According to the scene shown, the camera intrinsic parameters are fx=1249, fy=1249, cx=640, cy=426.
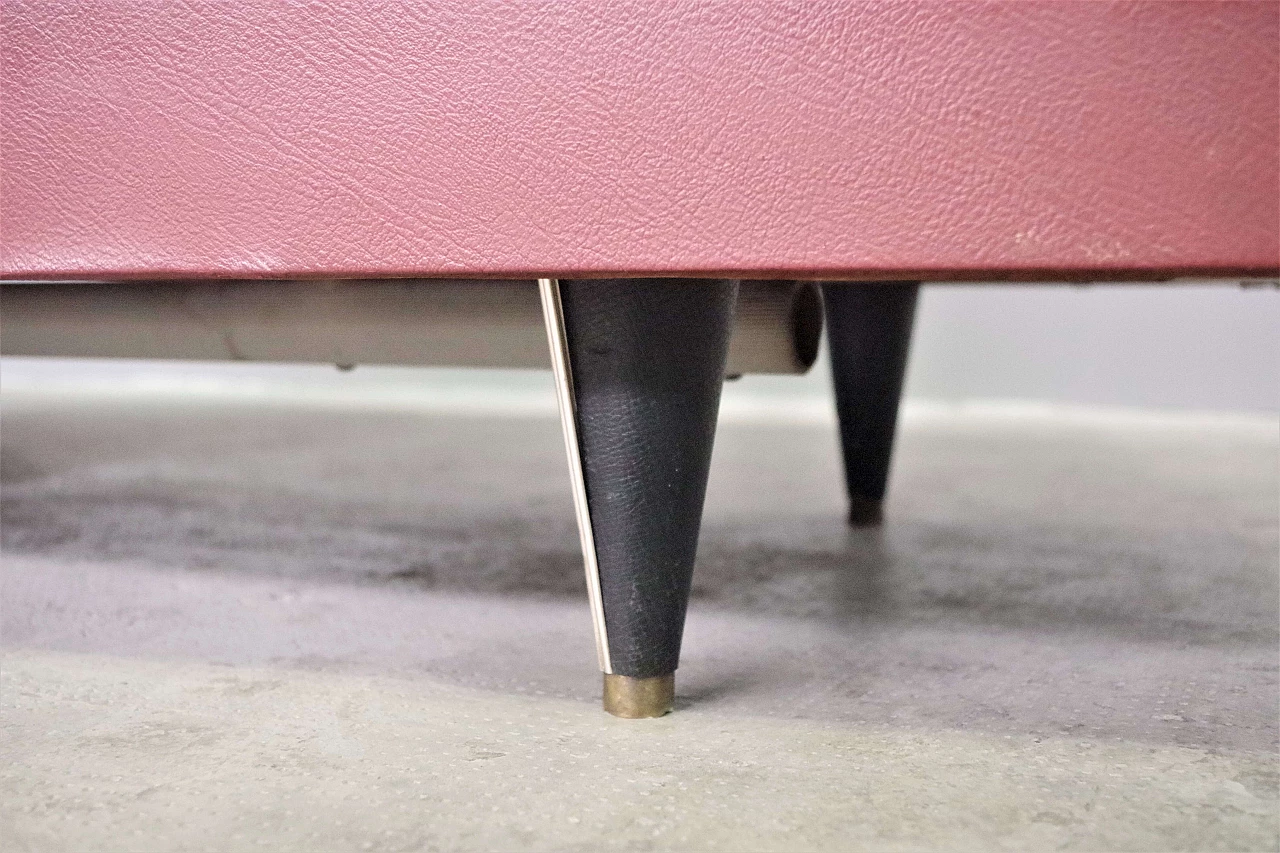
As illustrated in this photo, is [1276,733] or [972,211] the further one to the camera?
[1276,733]

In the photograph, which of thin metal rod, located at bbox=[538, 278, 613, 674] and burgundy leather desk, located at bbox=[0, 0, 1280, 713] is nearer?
burgundy leather desk, located at bbox=[0, 0, 1280, 713]

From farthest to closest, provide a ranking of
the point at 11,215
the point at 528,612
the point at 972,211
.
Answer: the point at 528,612, the point at 11,215, the point at 972,211

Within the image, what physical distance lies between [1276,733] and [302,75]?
731 mm

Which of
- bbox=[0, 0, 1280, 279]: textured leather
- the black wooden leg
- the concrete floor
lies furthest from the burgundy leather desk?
the black wooden leg

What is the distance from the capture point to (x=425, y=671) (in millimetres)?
931

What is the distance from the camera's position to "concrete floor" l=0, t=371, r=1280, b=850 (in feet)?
2.17

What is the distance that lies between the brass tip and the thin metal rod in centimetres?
1

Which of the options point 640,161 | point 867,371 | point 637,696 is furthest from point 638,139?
point 867,371

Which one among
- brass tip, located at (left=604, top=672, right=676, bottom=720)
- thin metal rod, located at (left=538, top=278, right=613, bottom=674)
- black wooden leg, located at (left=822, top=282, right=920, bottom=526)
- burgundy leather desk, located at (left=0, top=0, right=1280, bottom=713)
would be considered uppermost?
burgundy leather desk, located at (left=0, top=0, right=1280, bottom=713)

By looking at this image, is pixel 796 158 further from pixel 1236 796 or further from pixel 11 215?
pixel 11 215

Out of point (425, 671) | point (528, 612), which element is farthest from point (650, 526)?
point (528, 612)

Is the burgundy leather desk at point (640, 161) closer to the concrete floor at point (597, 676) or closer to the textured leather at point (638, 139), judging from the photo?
the textured leather at point (638, 139)

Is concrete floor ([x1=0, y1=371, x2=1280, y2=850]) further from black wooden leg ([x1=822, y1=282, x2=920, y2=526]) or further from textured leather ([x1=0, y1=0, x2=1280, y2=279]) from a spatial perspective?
textured leather ([x1=0, y1=0, x2=1280, y2=279])

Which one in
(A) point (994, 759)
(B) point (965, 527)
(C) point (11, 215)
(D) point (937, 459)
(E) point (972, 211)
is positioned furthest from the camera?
(D) point (937, 459)
